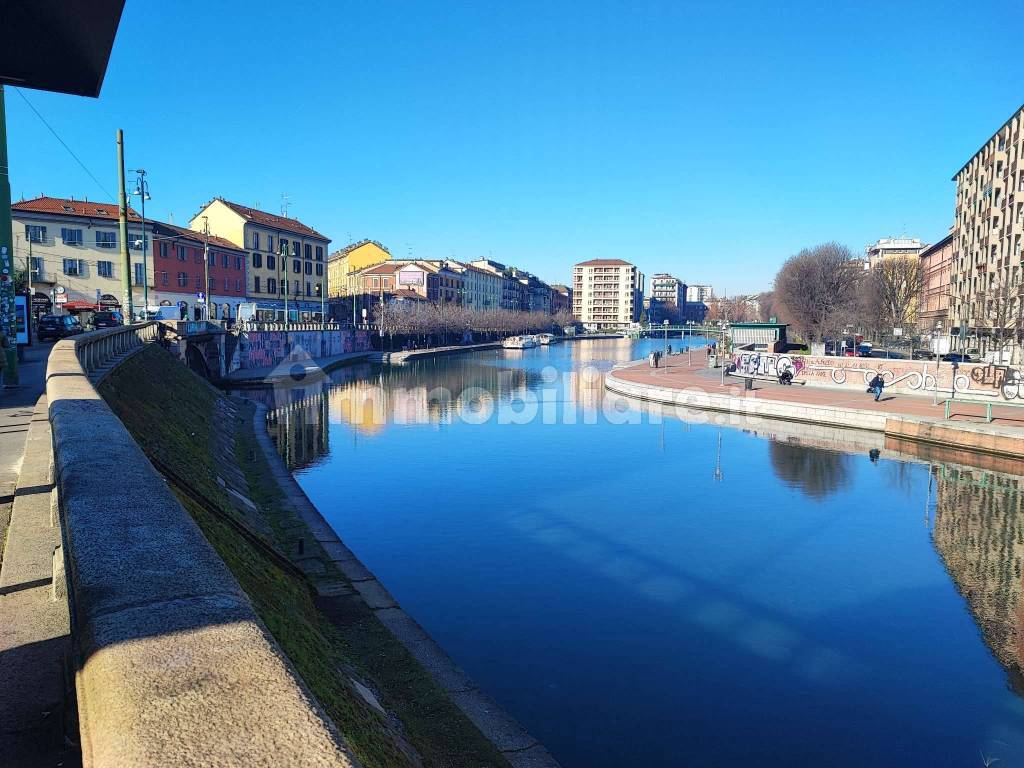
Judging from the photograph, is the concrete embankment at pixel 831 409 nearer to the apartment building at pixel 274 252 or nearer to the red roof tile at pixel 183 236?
the red roof tile at pixel 183 236

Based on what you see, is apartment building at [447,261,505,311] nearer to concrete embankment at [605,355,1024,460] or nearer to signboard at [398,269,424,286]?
signboard at [398,269,424,286]

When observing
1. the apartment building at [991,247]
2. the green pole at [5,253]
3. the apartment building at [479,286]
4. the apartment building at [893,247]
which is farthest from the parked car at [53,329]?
the apartment building at [893,247]

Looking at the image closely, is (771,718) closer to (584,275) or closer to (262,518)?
(262,518)

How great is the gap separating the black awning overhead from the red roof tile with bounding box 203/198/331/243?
66.4m

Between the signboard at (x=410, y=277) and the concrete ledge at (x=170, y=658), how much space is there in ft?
347

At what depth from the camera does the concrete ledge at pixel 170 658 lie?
2055mm

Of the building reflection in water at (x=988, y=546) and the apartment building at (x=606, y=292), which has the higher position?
the apartment building at (x=606, y=292)

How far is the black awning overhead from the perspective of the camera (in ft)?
19.0

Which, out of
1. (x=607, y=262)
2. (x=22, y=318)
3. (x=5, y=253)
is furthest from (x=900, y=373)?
(x=607, y=262)

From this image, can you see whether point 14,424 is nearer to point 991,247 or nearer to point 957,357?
point 957,357

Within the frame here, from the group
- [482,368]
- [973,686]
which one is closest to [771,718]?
[973,686]

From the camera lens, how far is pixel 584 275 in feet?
647

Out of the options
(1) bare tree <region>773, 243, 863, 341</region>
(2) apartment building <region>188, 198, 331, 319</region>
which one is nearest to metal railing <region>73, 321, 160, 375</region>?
(2) apartment building <region>188, 198, 331, 319</region>

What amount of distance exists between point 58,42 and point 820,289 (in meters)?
63.6
